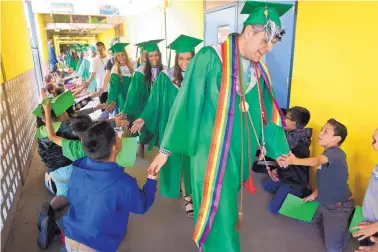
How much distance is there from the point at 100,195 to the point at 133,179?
6.9 inches

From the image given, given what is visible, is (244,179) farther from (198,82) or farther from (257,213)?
(257,213)

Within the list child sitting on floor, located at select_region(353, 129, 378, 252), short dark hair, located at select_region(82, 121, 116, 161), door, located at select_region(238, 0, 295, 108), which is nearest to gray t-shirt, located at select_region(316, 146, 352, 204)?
child sitting on floor, located at select_region(353, 129, 378, 252)

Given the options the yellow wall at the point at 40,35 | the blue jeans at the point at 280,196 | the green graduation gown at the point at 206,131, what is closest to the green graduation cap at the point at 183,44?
the green graduation gown at the point at 206,131

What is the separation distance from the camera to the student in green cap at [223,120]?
1.40 m

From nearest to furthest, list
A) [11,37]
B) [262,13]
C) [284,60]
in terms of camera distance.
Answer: [262,13]
[284,60]
[11,37]

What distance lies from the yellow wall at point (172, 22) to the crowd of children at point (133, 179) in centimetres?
197

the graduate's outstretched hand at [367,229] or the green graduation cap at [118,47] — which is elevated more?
the green graduation cap at [118,47]

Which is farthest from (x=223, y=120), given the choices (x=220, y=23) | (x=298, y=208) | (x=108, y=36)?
(x=108, y=36)

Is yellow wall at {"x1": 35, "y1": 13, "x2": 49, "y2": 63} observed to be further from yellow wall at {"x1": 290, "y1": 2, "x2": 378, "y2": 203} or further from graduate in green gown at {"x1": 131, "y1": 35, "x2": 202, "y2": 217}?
yellow wall at {"x1": 290, "y1": 2, "x2": 378, "y2": 203}

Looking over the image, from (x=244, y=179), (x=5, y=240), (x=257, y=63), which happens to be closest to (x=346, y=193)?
(x=244, y=179)

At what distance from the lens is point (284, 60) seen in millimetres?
2840

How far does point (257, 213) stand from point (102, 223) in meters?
1.39

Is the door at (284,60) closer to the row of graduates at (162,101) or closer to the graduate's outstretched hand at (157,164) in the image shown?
the row of graduates at (162,101)

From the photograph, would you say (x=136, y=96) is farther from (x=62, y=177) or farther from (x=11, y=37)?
(x=11, y=37)
